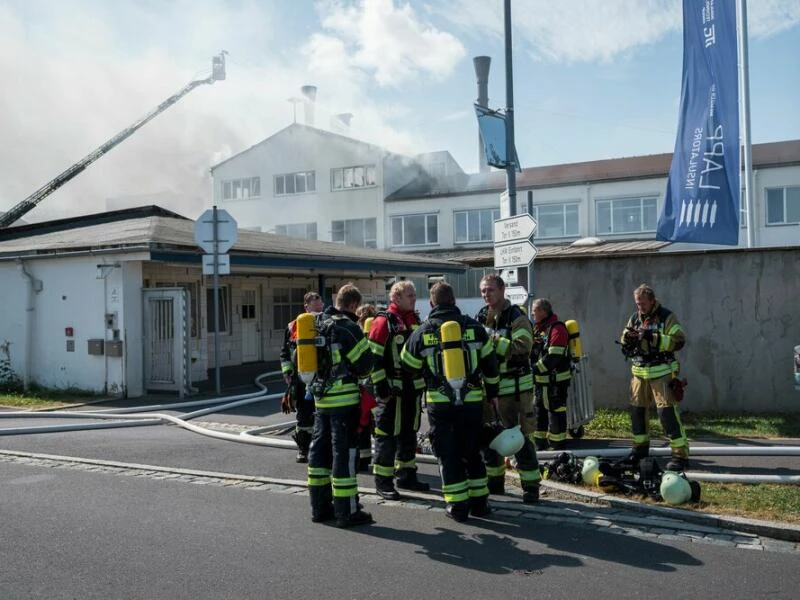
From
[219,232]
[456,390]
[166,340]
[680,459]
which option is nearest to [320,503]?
[456,390]

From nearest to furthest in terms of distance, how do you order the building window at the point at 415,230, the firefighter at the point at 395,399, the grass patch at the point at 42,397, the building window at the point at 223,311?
the firefighter at the point at 395,399, the grass patch at the point at 42,397, the building window at the point at 223,311, the building window at the point at 415,230

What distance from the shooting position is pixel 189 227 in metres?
18.5

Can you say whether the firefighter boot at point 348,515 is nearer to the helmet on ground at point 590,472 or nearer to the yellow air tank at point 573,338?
the helmet on ground at point 590,472

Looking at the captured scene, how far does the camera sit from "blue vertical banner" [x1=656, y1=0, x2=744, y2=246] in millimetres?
12281

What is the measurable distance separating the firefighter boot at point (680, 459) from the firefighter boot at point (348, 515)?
3101 millimetres

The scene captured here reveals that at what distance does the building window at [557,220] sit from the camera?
3759 centimetres

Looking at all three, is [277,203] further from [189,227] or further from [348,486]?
[348,486]

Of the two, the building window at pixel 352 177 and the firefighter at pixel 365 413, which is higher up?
the building window at pixel 352 177

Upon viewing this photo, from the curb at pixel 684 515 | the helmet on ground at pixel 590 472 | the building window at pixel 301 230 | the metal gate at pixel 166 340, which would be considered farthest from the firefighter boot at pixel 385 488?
the building window at pixel 301 230

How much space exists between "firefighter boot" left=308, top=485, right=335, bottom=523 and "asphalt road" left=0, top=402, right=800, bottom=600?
93mm

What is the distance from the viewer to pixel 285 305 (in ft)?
67.8

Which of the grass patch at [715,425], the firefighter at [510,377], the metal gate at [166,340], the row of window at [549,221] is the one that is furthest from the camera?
the row of window at [549,221]

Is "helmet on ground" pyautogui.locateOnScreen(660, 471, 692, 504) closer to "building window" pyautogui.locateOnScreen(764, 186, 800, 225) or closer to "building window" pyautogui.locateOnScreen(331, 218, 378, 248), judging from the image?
"building window" pyautogui.locateOnScreen(764, 186, 800, 225)

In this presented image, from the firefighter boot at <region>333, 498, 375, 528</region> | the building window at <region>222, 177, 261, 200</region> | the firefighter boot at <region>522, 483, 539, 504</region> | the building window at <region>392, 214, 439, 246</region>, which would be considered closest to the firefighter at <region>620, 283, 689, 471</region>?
the firefighter boot at <region>522, 483, 539, 504</region>
